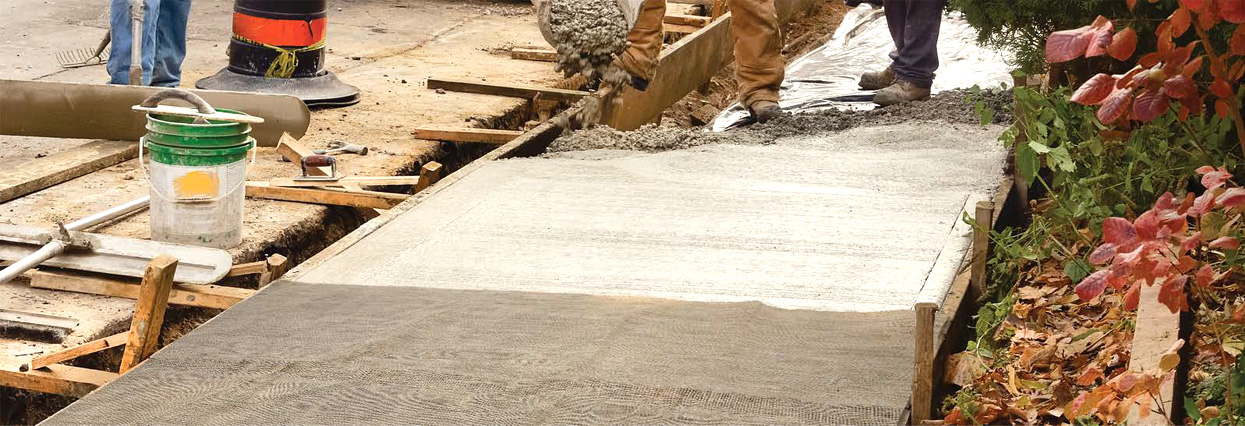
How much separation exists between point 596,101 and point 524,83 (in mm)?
1267

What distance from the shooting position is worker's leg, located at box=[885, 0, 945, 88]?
6.93m

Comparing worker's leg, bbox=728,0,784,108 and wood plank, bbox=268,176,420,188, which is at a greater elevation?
worker's leg, bbox=728,0,784,108

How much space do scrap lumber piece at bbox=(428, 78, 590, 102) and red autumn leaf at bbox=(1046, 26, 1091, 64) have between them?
4.72 metres

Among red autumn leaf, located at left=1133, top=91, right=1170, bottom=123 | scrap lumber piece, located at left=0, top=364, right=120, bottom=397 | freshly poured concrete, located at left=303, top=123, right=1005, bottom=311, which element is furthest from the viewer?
freshly poured concrete, located at left=303, top=123, right=1005, bottom=311

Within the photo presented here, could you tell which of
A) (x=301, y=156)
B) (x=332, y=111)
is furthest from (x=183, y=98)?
(x=332, y=111)

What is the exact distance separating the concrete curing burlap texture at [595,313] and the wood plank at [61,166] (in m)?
1.56

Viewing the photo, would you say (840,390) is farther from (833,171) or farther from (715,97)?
(715,97)

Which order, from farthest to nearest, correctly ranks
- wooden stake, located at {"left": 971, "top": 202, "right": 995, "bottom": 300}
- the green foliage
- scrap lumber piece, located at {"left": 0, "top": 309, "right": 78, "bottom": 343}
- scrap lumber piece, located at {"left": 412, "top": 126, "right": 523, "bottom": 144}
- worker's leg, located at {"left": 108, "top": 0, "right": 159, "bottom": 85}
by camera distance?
1. scrap lumber piece, located at {"left": 412, "top": 126, "right": 523, "bottom": 144}
2. worker's leg, located at {"left": 108, "top": 0, "right": 159, "bottom": 85}
3. the green foliage
4. wooden stake, located at {"left": 971, "top": 202, "right": 995, "bottom": 300}
5. scrap lumber piece, located at {"left": 0, "top": 309, "right": 78, "bottom": 343}

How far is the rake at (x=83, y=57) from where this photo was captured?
7.05 meters

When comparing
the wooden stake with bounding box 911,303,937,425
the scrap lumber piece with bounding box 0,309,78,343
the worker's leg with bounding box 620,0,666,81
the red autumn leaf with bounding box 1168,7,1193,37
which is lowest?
the scrap lumber piece with bounding box 0,309,78,343

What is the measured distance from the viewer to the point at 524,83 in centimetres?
762

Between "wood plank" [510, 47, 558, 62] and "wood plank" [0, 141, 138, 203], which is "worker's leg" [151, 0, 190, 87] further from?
"wood plank" [510, 47, 558, 62]

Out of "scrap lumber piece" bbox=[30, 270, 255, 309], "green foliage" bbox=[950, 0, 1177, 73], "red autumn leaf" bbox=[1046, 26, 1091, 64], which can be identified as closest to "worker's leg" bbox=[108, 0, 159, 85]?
"scrap lumber piece" bbox=[30, 270, 255, 309]

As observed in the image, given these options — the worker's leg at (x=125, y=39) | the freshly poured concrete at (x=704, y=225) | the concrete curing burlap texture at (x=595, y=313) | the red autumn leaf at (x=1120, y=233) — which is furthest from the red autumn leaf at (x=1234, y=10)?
the worker's leg at (x=125, y=39)
